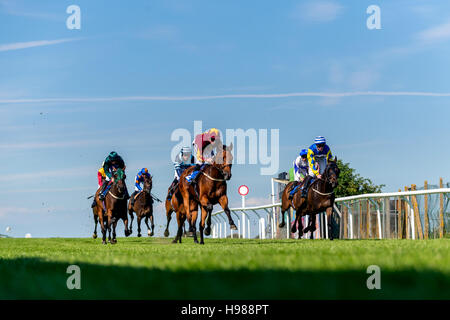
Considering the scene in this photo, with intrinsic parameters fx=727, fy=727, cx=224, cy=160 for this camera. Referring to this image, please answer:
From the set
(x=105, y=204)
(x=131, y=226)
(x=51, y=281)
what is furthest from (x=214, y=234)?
(x=51, y=281)

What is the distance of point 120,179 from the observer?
59.4 feet

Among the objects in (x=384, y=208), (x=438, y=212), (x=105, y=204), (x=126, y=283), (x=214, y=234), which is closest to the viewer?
(x=126, y=283)

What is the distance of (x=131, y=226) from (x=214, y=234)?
451 inches

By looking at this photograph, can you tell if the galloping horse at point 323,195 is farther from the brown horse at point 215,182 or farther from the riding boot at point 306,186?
the brown horse at point 215,182

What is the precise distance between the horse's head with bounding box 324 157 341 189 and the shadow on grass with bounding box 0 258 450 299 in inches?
520

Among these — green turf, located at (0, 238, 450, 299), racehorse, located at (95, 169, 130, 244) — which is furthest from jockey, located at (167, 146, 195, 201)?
green turf, located at (0, 238, 450, 299)

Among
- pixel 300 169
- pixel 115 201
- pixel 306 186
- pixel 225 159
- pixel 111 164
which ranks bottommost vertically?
pixel 115 201

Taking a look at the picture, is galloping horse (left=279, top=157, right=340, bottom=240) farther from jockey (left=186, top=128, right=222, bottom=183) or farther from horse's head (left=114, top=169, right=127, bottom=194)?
horse's head (left=114, top=169, right=127, bottom=194)

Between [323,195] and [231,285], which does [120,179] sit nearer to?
[323,195]

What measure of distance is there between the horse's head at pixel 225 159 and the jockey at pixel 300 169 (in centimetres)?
Result: 645

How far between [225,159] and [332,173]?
429cm

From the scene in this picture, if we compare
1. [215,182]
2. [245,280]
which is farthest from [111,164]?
[245,280]

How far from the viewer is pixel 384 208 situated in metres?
22.4
